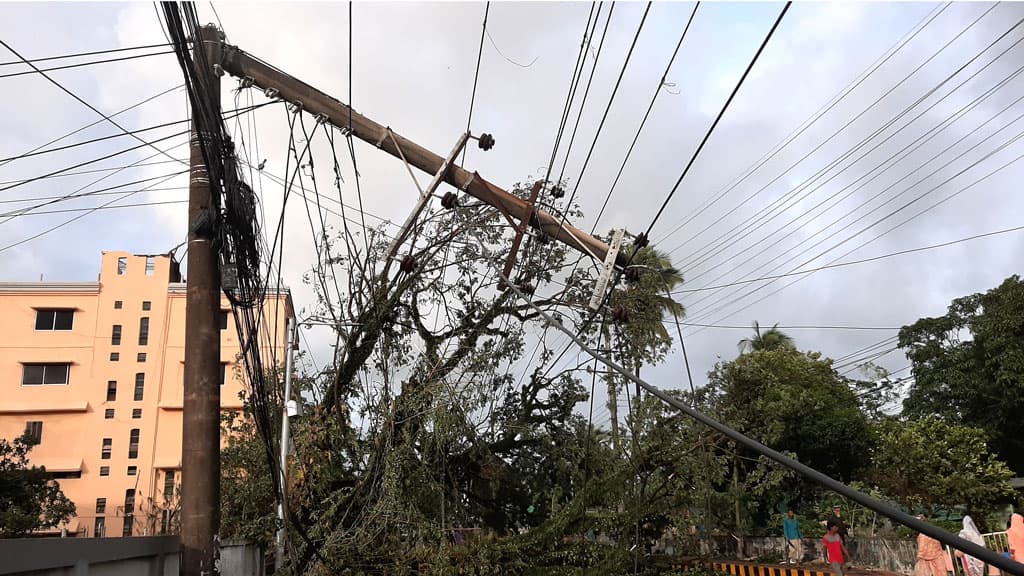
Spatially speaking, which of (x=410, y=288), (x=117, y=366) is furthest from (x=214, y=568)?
(x=117, y=366)

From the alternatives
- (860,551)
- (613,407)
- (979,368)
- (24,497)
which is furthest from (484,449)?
(979,368)

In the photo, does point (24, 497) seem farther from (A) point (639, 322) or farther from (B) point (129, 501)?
(A) point (639, 322)

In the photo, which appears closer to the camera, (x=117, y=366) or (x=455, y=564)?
(x=455, y=564)

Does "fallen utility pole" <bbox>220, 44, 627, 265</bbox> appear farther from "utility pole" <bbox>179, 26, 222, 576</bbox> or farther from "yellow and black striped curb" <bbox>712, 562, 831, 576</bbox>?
"yellow and black striped curb" <bbox>712, 562, 831, 576</bbox>

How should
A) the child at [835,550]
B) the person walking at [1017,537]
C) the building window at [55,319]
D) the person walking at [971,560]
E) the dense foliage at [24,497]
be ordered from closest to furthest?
the person walking at [1017,537] → the person walking at [971,560] → the child at [835,550] → the dense foliage at [24,497] → the building window at [55,319]

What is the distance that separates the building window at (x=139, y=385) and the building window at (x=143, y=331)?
1.36 meters

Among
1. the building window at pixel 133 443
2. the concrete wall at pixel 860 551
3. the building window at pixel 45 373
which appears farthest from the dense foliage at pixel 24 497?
the concrete wall at pixel 860 551

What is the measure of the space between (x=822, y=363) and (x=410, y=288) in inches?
1019

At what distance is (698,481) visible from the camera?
10.6m

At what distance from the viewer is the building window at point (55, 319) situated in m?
30.7

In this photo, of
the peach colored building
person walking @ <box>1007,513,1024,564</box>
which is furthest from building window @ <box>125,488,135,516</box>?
person walking @ <box>1007,513,1024,564</box>

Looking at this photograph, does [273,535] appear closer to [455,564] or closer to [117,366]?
[455,564]

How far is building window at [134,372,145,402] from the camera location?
31.0 m

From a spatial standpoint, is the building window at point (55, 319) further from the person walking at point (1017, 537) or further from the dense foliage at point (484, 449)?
the person walking at point (1017, 537)
